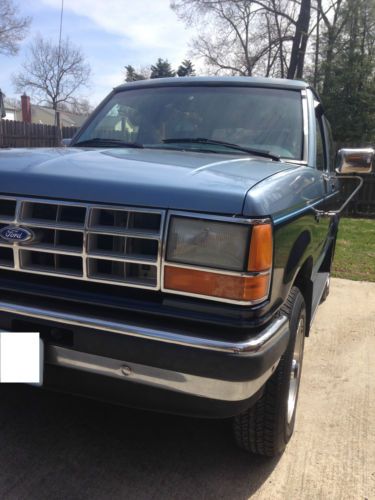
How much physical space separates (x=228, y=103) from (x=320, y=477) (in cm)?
234

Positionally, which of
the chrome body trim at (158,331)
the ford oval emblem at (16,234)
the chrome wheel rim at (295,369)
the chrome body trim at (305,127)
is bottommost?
the chrome wheel rim at (295,369)

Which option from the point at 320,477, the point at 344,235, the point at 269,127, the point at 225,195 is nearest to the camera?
the point at 225,195

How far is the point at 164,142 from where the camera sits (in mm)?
3027

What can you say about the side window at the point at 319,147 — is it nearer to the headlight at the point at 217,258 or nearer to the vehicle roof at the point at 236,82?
the vehicle roof at the point at 236,82

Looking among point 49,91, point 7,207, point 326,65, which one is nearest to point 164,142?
point 7,207

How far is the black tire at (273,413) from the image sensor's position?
210 cm

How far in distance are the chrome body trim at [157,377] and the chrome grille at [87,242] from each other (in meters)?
0.31

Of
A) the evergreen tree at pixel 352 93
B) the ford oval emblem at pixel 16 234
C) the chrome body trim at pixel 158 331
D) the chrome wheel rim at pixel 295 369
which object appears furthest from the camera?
the evergreen tree at pixel 352 93

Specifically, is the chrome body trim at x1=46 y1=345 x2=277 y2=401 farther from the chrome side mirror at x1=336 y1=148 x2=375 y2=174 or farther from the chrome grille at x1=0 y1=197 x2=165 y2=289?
the chrome side mirror at x1=336 y1=148 x2=375 y2=174

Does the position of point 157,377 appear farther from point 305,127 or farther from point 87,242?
point 305,127

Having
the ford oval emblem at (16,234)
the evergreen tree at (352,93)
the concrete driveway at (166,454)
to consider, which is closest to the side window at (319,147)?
the concrete driveway at (166,454)

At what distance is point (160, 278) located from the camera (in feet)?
5.81

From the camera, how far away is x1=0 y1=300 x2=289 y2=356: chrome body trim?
1.66m

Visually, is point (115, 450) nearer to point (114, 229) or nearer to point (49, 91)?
point (114, 229)
